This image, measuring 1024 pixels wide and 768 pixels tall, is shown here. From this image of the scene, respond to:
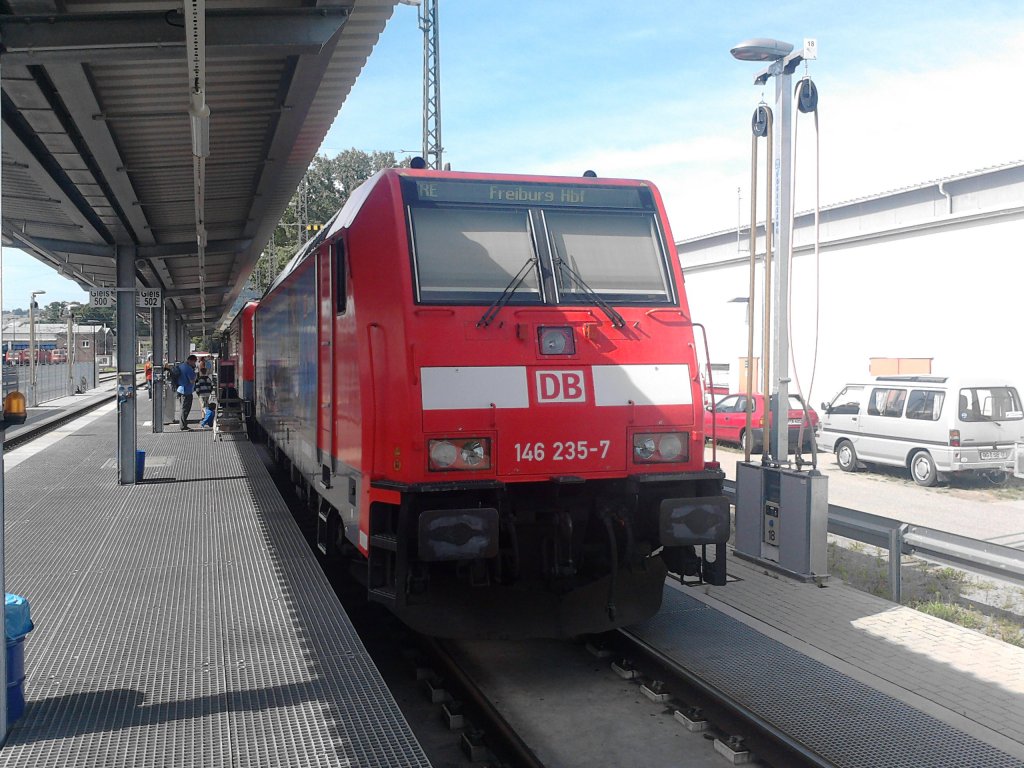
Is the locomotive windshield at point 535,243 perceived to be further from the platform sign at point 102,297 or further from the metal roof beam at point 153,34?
the platform sign at point 102,297

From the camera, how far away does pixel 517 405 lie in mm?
5637

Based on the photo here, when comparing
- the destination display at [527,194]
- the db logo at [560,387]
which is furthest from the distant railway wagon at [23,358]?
the db logo at [560,387]

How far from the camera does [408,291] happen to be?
5613 millimetres

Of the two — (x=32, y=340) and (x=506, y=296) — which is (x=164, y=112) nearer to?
(x=506, y=296)

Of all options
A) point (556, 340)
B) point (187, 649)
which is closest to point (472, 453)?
point (556, 340)

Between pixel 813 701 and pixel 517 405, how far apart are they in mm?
2510

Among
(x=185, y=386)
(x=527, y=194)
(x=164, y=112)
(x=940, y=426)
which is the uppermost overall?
(x=164, y=112)

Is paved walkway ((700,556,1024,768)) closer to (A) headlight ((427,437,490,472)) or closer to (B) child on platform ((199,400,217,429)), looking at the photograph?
(A) headlight ((427,437,490,472))

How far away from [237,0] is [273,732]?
4227mm

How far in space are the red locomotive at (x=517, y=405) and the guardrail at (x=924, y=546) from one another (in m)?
2.42

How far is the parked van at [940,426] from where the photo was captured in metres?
15.4

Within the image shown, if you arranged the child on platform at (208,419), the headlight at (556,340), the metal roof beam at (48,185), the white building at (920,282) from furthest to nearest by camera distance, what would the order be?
the child on platform at (208,419) < the white building at (920,282) < the metal roof beam at (48,185) < the headlight at (556,340)

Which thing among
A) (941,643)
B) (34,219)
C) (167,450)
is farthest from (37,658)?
(167,450)

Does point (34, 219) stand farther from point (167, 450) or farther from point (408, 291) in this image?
point (408, 291)
